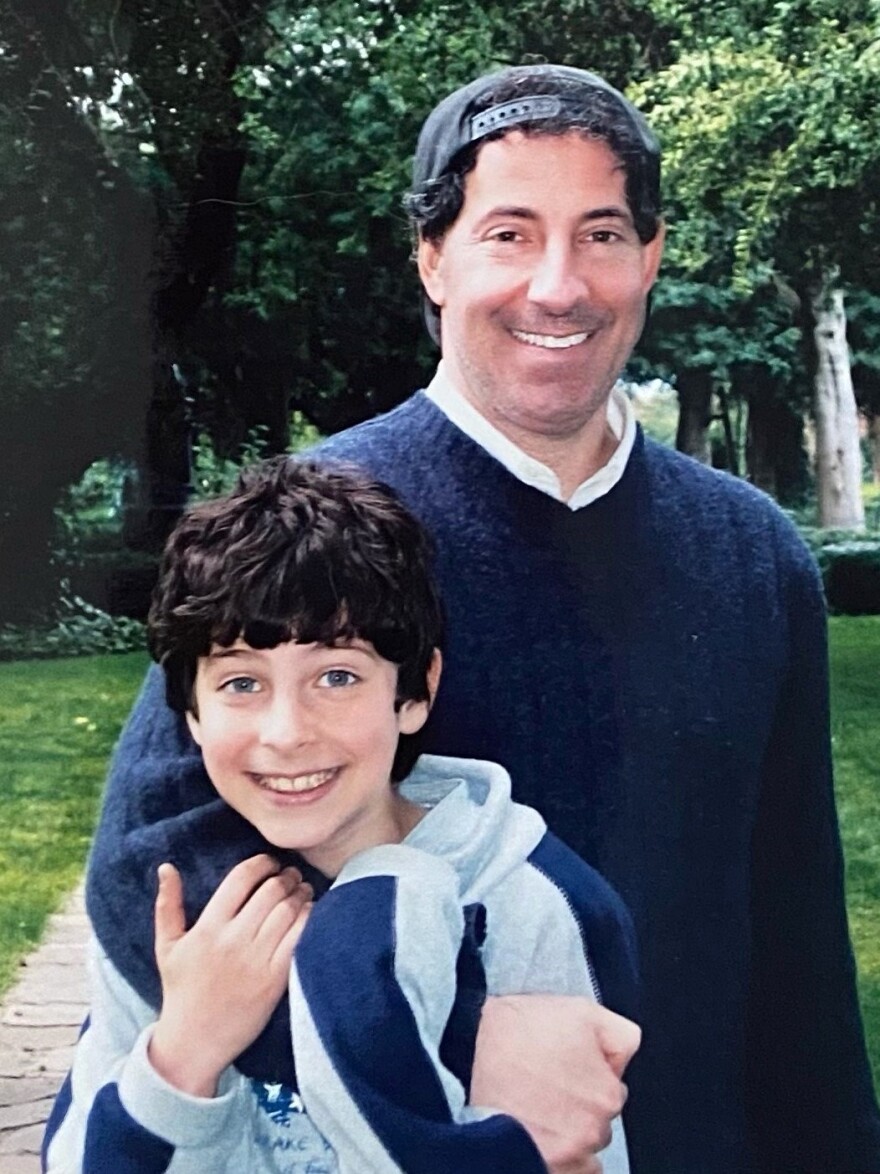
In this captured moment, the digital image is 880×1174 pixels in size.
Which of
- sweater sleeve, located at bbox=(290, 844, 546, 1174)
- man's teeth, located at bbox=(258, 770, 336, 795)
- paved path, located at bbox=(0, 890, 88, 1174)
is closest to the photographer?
sweater sleeve, located at bbox=(290, 844, 546, 1174)

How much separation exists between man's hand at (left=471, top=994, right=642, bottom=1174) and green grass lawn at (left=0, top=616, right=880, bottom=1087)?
414 mm

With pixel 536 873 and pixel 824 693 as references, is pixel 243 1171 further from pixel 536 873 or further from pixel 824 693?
pixel 824 693

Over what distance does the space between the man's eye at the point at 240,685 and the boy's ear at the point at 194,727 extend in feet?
0.17

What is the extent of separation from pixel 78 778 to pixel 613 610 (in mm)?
608

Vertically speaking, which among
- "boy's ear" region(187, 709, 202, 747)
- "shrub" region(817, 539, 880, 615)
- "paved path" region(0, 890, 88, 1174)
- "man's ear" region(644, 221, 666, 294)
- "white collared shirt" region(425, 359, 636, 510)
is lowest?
"paved path" region(0, 890, 88, 1174)

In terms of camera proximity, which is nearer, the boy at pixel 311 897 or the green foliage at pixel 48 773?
the boy at pixel 311 897

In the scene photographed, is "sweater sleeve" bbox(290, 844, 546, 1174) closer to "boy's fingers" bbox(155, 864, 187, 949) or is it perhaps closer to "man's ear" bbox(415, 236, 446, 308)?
"boy's fingers" bbox(155, 864, 187, 949)

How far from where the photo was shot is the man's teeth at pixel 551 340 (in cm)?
145

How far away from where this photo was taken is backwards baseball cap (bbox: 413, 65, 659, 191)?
140cm

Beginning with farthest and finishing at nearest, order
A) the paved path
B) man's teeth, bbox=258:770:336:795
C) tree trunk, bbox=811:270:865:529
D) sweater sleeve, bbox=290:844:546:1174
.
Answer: tree trunk, bbox=811:270:865:529 → the paved path → man's teeth, bbox=258:770:336:795 → sweater sleeve, bbox=290:844:546:1174

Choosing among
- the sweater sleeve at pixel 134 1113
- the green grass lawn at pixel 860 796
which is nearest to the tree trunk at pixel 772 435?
the green grass lawn at pixel 860 796

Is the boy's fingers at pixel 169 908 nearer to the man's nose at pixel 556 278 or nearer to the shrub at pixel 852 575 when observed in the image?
the man's nose at pixel 556 278

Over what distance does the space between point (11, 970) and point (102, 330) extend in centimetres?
75

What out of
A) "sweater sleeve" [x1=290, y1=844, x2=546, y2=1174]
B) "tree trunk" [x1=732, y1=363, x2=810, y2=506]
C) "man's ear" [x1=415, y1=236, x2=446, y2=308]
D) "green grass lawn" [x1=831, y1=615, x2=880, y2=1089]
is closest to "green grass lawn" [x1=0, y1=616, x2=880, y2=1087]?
"green grass lawn" [x1=831, y1=615, x2=880, y2=1089]
